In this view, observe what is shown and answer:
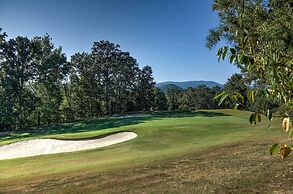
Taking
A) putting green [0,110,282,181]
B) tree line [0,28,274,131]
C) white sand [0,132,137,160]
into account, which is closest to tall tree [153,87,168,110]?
tree line [0,28,274,131]

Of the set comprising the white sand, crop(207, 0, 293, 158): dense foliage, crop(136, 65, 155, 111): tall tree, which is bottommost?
the white sand

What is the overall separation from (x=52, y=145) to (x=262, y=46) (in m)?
21.1

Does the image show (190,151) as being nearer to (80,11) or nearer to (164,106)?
(80,11)

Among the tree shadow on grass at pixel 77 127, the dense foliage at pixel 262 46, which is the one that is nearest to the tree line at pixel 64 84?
the tree shadow on grass at pixel 77 127

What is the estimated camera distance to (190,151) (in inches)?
571

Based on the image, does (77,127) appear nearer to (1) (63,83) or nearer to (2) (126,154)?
(2) (126,154)

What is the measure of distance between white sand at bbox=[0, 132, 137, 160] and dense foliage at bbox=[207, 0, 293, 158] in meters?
13.9

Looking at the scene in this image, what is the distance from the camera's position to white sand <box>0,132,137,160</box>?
20.5 meters

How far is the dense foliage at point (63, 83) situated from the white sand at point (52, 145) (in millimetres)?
21722

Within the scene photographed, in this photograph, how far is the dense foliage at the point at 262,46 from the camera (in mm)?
2000

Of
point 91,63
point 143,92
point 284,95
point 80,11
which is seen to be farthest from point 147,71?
point 284,95

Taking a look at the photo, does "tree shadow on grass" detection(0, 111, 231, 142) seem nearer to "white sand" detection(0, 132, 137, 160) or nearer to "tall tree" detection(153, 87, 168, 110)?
"white sand" detection(0, 132, 137, 160)

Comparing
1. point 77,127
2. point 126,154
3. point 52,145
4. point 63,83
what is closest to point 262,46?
point 126,154

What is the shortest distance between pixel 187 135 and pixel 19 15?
487 inches
